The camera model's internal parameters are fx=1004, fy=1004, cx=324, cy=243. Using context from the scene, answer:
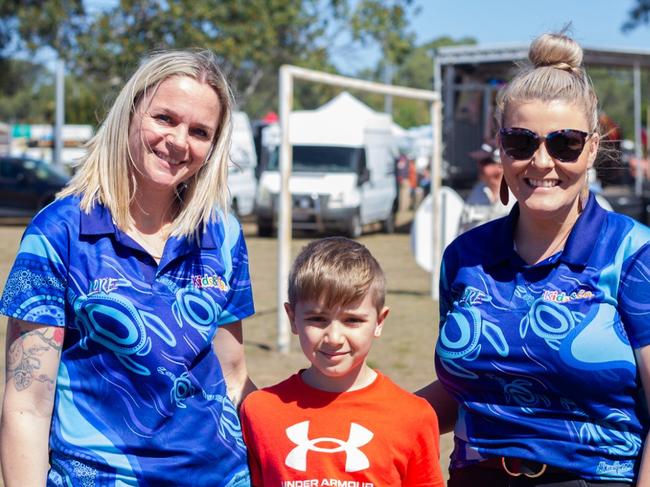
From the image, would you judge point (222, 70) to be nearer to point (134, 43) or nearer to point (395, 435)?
point (395, 435)

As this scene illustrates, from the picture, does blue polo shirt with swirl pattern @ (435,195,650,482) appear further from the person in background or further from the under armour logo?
the person in background

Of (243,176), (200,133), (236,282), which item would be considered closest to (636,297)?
(236,282)

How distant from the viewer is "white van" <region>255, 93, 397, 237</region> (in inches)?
817

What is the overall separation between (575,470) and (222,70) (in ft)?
4.49

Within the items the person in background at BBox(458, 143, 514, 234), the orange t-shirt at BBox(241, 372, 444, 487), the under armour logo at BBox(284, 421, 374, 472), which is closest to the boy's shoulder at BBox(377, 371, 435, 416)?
the orange t-shirt at BBox(241, 372, 444, 487)

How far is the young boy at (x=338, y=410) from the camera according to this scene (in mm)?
2475

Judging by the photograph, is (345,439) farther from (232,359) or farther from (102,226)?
(102,226)

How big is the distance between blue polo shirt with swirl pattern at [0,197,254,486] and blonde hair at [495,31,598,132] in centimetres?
96

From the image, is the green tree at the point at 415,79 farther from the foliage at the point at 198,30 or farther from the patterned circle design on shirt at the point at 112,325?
the patterned circle design on shirt at the point at 112,325

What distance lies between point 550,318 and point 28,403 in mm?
1253

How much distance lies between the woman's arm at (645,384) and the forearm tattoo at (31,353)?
53.4 inches

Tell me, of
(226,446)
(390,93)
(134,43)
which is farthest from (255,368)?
(134,43)

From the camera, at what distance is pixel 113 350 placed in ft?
7.77

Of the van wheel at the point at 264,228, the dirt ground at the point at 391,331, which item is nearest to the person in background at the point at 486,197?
the dirt ground at the point at 391,331
